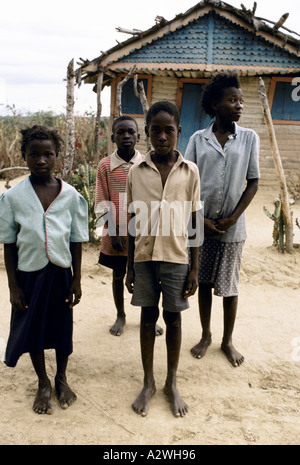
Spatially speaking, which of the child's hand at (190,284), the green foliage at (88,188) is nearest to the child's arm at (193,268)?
the child's hand at (190,284)

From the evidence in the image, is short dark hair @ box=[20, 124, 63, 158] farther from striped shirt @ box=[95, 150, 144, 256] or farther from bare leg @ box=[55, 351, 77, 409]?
bare leg @ box=[55, 351, 77, 409]

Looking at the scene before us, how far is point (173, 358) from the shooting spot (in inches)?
82.0

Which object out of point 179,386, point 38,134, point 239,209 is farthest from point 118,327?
point 38,134

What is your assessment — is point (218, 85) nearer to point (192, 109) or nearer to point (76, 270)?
point (76, 270)

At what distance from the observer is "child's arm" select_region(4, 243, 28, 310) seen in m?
1.85

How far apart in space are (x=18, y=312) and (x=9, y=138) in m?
10.3

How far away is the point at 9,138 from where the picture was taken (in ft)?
36.3

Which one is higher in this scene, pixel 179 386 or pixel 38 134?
pixel 38 134

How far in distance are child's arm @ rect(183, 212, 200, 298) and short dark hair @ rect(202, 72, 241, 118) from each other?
795mm

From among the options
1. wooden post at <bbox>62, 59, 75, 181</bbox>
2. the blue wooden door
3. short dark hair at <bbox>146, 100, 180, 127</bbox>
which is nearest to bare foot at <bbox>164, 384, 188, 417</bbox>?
short dark hair at <bbox>146, 100, 180, 127</bbox>

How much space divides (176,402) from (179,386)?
0.23 m

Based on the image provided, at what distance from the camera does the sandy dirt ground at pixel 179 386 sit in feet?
6.04

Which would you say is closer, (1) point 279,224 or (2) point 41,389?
(2) point 41,389
